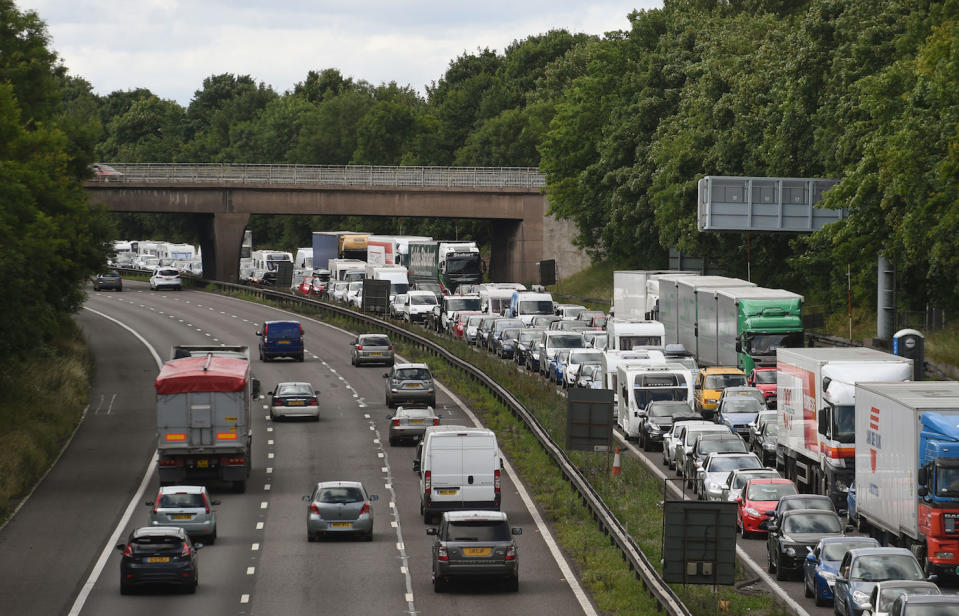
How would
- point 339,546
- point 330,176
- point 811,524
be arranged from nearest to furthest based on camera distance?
point 811,524, point 339,546, point 330,176

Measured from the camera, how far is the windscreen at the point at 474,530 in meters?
29.8

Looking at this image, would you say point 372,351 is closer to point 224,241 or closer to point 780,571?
point 780,571

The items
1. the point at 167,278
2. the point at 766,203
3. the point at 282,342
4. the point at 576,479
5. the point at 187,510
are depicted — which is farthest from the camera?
the point at 167,278

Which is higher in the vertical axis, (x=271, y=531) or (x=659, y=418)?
(x=659, y=418)

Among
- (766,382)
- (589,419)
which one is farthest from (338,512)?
(766,382)

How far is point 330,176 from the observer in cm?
11156

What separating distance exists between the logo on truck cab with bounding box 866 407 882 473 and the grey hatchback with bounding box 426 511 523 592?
7995 mm

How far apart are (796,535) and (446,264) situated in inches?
2522

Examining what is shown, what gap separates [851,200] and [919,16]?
10062 millimetres

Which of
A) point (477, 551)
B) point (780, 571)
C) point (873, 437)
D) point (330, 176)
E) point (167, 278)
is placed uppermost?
point (330, 176)

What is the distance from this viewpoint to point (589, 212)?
345ft

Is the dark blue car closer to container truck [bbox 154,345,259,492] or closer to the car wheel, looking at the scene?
the car wheel

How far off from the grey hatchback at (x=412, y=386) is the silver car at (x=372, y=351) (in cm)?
1266

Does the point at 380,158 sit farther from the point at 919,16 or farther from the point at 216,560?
the point at 216,560
